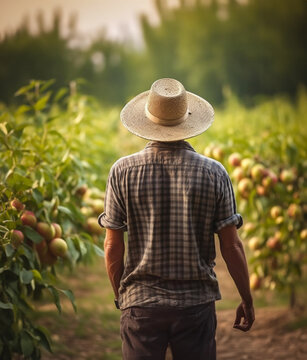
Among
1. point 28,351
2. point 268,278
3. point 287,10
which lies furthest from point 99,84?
point 28,351

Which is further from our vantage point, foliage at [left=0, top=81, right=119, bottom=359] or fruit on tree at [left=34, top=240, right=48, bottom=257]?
fruit on tree at [left=34, top=240, right=48, bottom=257]

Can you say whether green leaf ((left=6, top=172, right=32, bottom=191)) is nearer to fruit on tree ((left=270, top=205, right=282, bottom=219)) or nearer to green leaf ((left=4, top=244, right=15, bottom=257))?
green leaf ((left=4, top=244, right=15, bottom=257))

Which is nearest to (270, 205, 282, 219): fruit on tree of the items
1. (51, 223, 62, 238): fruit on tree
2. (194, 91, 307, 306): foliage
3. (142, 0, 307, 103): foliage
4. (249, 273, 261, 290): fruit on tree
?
(194, 91, 307, 306): foliage

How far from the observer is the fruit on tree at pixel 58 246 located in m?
2.37

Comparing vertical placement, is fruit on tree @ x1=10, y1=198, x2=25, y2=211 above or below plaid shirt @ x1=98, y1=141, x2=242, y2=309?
below

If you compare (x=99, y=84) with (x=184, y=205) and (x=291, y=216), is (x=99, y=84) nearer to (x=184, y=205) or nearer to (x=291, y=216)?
(x=291, y=216)

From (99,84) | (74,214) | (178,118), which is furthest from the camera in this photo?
(99,84)

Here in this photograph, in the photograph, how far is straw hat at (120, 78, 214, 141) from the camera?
1743 mm

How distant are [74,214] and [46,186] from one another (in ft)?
0.79

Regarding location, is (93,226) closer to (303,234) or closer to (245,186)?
(245,186)

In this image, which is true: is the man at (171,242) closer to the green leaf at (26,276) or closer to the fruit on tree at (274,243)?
the green leaf at (26,276)

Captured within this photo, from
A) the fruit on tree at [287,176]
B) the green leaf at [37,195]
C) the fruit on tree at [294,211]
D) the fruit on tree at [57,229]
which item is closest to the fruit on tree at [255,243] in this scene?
the fruit on tree at [294,211]

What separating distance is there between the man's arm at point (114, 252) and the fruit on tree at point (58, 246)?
61 centimetres

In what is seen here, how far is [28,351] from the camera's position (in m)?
2.31
